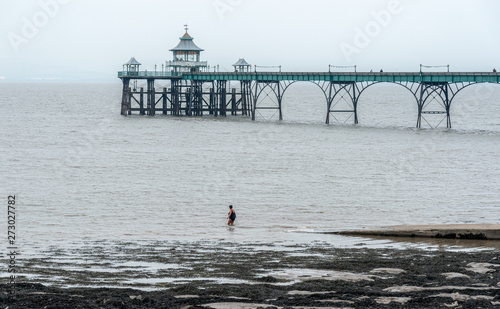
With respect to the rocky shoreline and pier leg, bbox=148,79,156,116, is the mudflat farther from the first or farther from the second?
pier leg, bbox=148,79,156,116

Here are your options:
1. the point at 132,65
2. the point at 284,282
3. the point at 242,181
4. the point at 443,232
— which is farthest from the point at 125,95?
the point at 284,282

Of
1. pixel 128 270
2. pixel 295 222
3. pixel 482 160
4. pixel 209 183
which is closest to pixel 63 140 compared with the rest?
pixel 209 183

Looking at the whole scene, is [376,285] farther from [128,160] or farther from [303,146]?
[303,146]

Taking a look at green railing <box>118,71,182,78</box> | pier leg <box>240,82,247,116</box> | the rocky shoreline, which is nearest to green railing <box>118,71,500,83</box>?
green railing <box>118,71,182,78</box>

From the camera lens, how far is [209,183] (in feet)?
139

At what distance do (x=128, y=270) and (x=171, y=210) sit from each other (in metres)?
13.8

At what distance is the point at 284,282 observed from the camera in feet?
59.6

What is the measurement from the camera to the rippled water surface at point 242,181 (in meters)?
30.1

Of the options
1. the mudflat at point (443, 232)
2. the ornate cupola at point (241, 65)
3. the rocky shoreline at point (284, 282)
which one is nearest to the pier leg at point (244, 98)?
the ornate cupola at point (241, 65)

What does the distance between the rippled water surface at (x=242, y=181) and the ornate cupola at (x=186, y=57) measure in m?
20.0

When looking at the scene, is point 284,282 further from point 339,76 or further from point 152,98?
point 152,98

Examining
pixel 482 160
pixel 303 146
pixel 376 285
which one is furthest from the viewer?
pixel 303 146

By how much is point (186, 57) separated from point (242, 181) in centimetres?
5784

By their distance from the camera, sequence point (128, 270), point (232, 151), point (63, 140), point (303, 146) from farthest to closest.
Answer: point (63, 140), point (303, 146), point (232, 151), point (128, 270)
